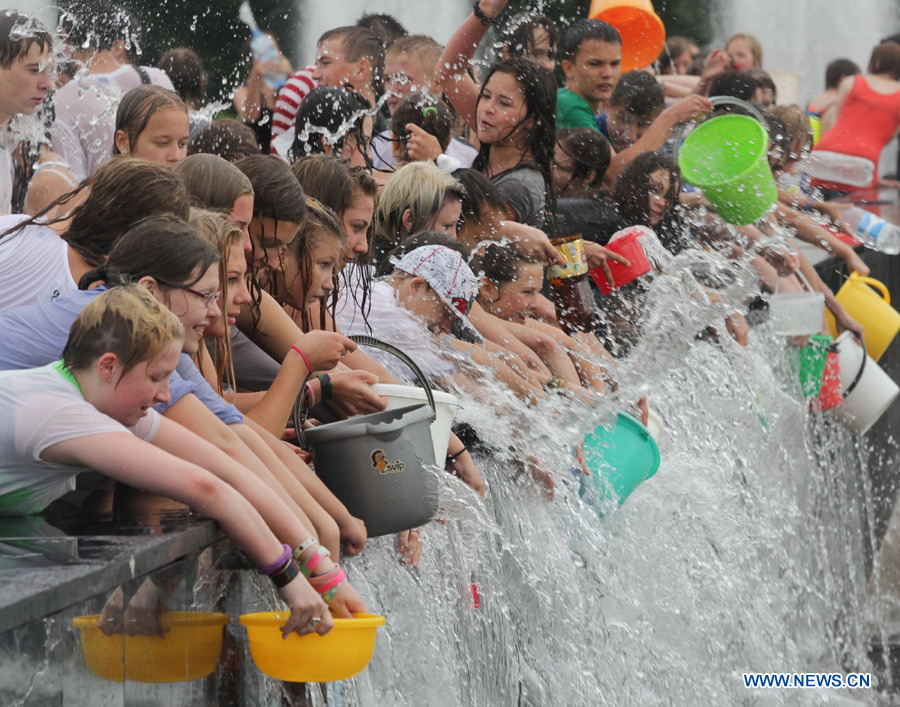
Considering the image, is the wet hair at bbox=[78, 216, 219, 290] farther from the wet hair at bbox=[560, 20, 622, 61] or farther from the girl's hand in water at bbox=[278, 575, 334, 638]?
the wet hair at bbox=[560, 20, 622, 61]

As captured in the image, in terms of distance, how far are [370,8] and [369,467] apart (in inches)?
489

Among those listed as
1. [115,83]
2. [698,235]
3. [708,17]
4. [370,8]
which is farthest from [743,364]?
[708,17]

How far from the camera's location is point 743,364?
796 centimetres

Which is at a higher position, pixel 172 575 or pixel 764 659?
pixel 172 575

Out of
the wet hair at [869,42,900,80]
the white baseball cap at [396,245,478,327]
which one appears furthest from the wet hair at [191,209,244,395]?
the wet hair at [869,42,900,80]

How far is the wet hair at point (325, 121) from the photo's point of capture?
5.64 metres

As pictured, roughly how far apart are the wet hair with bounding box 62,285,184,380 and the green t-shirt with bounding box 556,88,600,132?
16.3 ft

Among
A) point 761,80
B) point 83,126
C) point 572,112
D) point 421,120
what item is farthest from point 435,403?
point 761,80

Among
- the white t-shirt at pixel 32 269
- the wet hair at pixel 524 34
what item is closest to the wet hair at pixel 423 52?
the wet hair at pixel 524 34

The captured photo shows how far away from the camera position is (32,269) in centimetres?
330

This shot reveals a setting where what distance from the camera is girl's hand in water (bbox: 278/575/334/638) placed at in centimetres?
270

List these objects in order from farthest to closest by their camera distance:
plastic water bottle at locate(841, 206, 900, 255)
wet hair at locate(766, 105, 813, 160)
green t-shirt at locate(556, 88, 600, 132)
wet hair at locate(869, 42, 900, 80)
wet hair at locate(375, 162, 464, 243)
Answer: wet hair at locate(869, 42, 900, 80)
plastic water bottle at locate(841, 206, 900, 255)
wet hair at locate(766, 105, 813, 160)
green t-shirt at locate(556, 88, 600, 132)
wet hair at locate(375, 162, 464, 243)

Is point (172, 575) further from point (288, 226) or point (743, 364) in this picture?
Answer: point (743, 364)

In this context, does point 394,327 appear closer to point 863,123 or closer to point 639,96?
point 639,96
